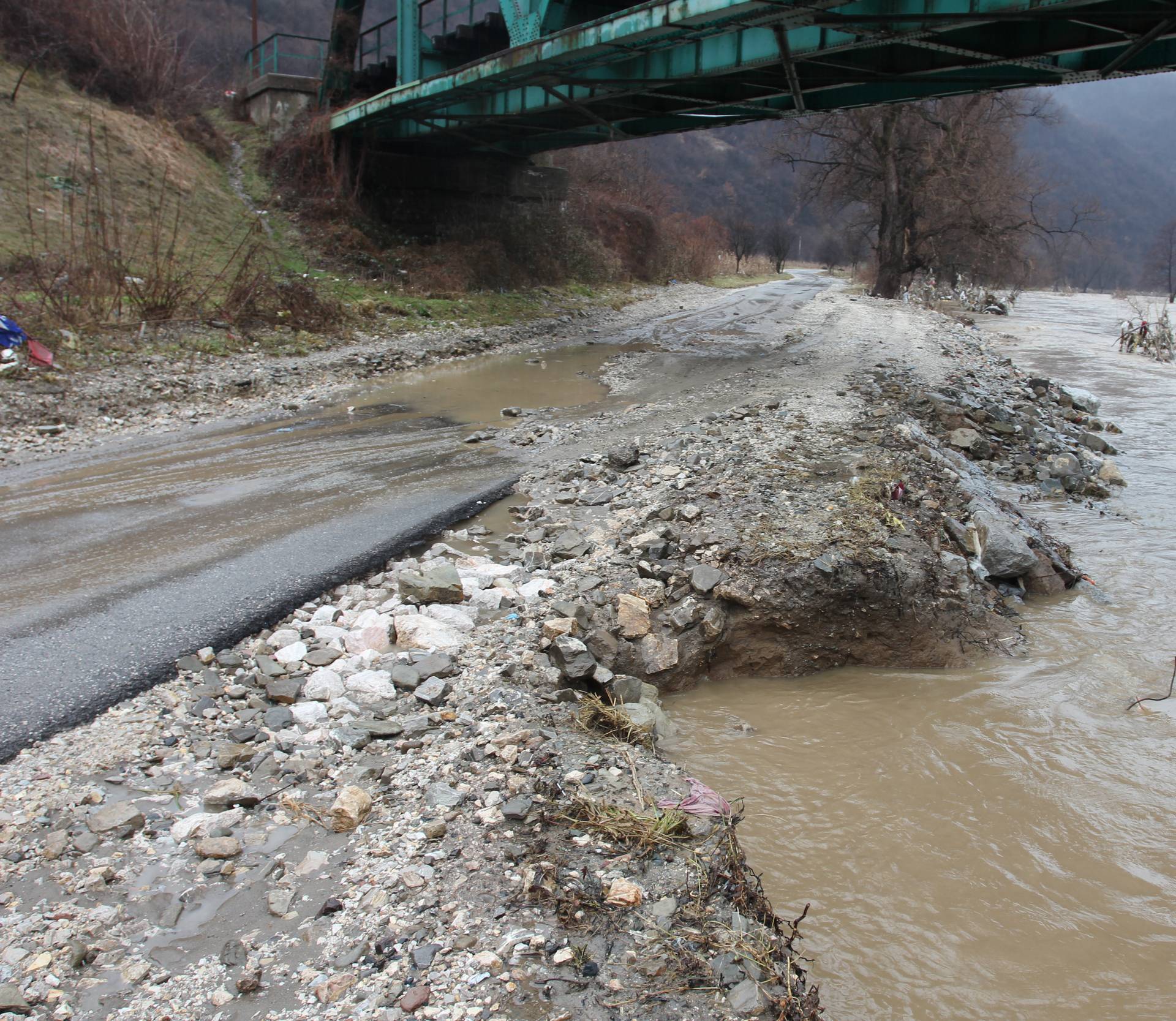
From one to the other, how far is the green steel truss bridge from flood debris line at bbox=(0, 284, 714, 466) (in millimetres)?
5136

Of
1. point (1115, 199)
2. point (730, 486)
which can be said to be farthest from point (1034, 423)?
point (1115, 199)

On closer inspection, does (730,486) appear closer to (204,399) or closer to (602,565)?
(602,565)

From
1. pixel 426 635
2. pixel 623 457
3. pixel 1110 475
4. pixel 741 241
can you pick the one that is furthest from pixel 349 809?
pixel 741 241

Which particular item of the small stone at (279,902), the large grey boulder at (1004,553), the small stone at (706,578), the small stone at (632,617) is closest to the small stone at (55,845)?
the small stone at (279,902)

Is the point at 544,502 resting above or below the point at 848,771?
above

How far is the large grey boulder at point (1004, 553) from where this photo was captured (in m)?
6.06

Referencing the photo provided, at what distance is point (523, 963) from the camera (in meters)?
2.40

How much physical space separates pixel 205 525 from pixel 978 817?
209 inches

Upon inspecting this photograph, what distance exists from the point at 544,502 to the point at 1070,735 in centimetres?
403

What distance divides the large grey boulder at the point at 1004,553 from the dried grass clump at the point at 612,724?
11.8 ft

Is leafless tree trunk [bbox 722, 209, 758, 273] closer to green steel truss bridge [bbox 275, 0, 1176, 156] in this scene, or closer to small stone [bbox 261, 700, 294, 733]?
green steel truss bridge [bbox 275, 0, 1176, 156]

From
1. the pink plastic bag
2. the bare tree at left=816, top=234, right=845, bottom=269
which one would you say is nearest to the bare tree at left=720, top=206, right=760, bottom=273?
the bare tree at left=816, top=234, right=845, bottom=269

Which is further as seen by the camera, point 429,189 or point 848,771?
point 429,189

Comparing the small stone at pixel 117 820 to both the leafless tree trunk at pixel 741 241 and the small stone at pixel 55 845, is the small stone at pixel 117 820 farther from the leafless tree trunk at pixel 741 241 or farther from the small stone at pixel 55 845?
the leafless tree trunk at pixel 741 241
